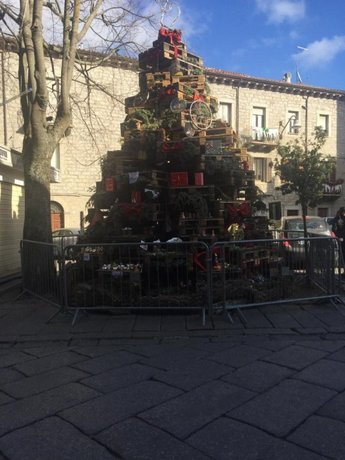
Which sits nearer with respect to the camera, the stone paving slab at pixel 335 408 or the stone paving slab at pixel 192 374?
the stone paving slab at pixel 335 408

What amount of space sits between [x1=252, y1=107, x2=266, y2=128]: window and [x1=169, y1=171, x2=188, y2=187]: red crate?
25624mm

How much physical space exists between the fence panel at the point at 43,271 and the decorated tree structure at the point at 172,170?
34.7 inches

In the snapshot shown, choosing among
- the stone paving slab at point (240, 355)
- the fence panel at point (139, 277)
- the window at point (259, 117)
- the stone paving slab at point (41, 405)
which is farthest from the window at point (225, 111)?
the stone paving slab at point (41, 405)

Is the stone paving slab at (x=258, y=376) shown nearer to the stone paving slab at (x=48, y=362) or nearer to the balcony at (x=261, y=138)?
the stone paving slab at (x=48, y=362)

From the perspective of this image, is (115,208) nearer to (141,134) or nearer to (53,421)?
(141,134)

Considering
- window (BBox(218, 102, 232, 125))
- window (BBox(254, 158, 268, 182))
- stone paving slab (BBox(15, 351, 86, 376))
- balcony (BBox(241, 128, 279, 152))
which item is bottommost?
stone paving slab (BBox(15, 351, 86, 376))

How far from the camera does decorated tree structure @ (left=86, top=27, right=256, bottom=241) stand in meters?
7.63

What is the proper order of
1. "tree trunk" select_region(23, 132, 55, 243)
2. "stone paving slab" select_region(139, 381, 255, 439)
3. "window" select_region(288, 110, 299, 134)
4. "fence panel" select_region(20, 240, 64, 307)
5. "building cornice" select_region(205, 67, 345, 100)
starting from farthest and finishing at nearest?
"window" select_region(288, 110, 299, 134)
"building cornice" select_region(205, 67, 345, 100)
"tree trunk" select_region(23, 132, 55, 243)
"fence panel" select_region(20, 240, 64, 307)
"stone paving slab" select_region(139, 381, 255, 439)

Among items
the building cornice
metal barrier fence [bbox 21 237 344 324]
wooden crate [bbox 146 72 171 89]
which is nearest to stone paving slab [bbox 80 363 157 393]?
metal barrier fence [bbox 21 237 344 324]

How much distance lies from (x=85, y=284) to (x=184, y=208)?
205cm

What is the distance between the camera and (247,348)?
5.25m

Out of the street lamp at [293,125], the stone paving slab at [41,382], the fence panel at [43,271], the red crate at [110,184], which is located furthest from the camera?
the street lamp at [293,125]

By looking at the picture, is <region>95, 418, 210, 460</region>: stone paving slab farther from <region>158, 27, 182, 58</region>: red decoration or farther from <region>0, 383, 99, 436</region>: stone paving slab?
<region>158, 27, 182, 58</region>: red decoration

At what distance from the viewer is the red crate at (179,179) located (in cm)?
776
